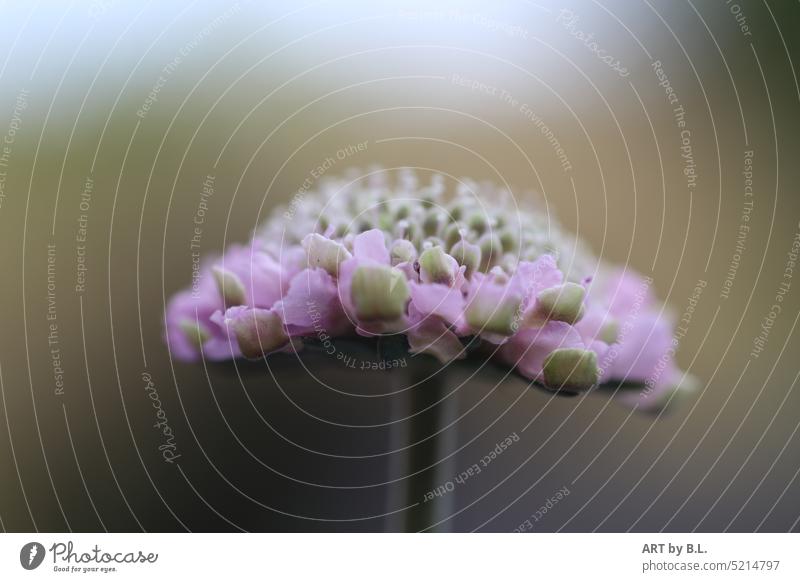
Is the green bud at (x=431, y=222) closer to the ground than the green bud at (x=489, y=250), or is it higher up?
higher up

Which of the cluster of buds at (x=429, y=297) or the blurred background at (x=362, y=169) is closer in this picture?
the cluster of buds at (x=429, y=297)

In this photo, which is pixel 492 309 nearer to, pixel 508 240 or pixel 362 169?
pixel 508 240

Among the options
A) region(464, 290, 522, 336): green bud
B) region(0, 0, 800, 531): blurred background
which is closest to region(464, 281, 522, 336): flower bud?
region(464, 290, 522, 336): green bud

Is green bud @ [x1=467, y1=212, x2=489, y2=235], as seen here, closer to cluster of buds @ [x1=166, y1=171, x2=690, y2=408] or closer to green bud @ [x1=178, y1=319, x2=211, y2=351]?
cluster of buds @ [x1=166, y1=171, x2=690, y2=408]

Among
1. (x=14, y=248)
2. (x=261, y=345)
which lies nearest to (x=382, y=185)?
(x=261, y=345)

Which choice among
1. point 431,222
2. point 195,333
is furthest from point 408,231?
point 195,333

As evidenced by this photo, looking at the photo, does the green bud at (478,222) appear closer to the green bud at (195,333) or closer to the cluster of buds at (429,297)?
the cluster of buds at (429,297)

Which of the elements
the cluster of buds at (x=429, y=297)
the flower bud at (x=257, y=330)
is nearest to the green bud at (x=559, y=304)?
the cluster of buds at (x=429, y=297)
